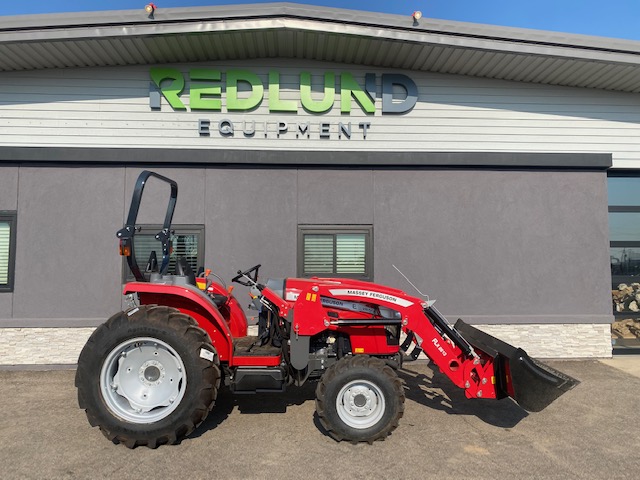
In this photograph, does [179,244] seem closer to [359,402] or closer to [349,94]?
[349,94]

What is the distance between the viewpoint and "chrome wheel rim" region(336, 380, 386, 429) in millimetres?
3412

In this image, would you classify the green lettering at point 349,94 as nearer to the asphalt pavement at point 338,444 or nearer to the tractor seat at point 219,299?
the tractor seat at point 219,299

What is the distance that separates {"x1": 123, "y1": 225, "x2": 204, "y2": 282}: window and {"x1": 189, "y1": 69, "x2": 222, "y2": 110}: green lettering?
6.35 feet

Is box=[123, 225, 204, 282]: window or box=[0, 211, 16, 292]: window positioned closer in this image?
box=[0, 211, 16, 292]: window

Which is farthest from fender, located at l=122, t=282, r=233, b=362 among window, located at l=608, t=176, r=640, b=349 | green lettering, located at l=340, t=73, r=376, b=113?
window, located at l=608, t=176, r=640, b=349

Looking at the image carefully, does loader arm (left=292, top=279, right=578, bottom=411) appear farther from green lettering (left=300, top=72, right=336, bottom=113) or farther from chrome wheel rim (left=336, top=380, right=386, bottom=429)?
green lettering (left=300, top=72, right=336, bottom=113)

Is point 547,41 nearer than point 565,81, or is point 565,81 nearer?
point 547,41

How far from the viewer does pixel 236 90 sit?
6.36 metres

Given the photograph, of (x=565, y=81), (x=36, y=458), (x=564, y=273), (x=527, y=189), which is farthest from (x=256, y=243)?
(x=565, y=81)

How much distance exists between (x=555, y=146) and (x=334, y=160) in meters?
3.71

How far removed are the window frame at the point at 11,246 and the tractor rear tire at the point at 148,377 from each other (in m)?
3.57

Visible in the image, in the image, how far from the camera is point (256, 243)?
20.0 ft

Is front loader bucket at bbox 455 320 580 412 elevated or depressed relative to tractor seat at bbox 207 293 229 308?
depressed

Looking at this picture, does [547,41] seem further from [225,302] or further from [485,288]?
[225,302]
